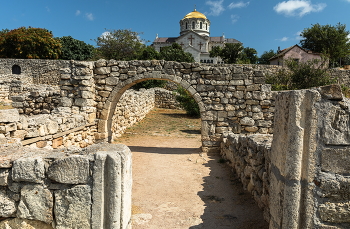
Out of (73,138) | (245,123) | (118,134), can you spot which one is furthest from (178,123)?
(73,138)

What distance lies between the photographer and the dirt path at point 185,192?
4.13m

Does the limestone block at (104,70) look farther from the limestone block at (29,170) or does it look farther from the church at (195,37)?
the church at (195,37)

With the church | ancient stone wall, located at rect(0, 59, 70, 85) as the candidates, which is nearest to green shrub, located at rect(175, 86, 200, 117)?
ancient stone wall, located at rect(0, 59, 70, 85)

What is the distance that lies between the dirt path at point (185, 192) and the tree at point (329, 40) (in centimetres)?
3108

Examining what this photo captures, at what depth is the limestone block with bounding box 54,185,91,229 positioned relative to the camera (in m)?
2.48

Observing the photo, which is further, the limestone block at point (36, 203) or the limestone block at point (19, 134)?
the limestone block at point (19, 134)

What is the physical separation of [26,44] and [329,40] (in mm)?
38546

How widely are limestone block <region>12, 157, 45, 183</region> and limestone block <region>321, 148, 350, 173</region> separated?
275 centimetres

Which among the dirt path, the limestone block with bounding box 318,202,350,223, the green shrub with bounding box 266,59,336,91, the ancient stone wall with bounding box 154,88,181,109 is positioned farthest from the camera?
the ancient stone wall with bounding box 154,88,181,109

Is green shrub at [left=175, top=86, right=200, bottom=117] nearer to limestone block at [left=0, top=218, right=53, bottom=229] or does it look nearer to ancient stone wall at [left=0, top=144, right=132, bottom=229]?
ancient stone wall at [left=0, top=144, right=132, bottom=229]

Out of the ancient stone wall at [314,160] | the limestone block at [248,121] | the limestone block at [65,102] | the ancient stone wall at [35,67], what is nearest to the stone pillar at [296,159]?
the ancient stone wall at [314,160]

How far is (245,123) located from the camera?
8.87m

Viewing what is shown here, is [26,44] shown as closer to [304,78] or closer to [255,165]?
[304,78]

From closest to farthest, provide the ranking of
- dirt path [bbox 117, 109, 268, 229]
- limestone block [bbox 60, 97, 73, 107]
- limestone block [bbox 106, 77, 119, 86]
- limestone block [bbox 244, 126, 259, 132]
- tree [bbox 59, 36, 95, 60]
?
dirt path [bbox 117, 109, 268, 229], limestone block [bbox 60, 97, 73, 107], limestone block [bbox 244, 126, 259, 132], limestone block [bbox 106, 77, 119, 86], tree [bbox 59, 36, 95, 60]
